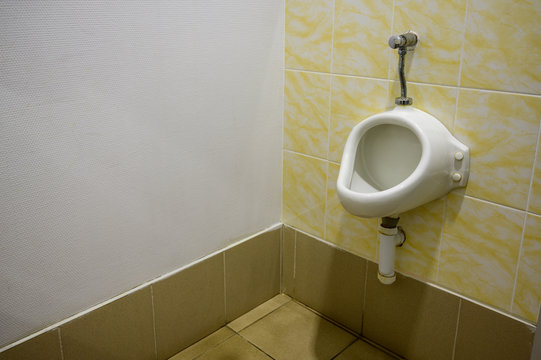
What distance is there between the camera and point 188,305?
1735 millimetres

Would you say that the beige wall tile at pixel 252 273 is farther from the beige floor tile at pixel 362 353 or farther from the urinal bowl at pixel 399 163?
the urinal bowl at pixel 399 163

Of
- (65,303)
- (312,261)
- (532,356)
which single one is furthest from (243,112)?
(532,356)

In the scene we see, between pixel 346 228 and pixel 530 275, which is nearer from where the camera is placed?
pixel 530 275

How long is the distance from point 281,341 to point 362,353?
296mm

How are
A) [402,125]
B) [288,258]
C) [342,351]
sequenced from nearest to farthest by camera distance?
1. [402,125]
2. [342,351]
3. [288,258]

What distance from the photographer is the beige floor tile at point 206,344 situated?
173 cm

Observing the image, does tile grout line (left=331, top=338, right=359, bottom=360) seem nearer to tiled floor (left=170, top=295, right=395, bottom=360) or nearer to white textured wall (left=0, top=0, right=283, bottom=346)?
tiled floor (left=170, top=295, right=395, bottom=360)

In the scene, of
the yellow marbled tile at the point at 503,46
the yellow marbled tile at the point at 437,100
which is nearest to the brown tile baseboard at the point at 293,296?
the yellow marbled tile at the point at 437,100

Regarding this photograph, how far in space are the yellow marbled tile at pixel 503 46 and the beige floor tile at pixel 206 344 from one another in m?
1.22

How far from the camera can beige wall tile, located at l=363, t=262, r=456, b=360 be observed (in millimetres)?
1564

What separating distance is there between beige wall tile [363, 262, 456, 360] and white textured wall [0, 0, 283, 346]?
584 mm

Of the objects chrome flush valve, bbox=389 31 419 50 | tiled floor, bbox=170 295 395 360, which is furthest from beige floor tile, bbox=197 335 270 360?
chrome flush valve, bbox=389 31 419 50

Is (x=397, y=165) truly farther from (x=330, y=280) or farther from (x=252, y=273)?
(x=252, y=273)

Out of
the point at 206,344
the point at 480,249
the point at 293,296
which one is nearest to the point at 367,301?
the point at 293,296
